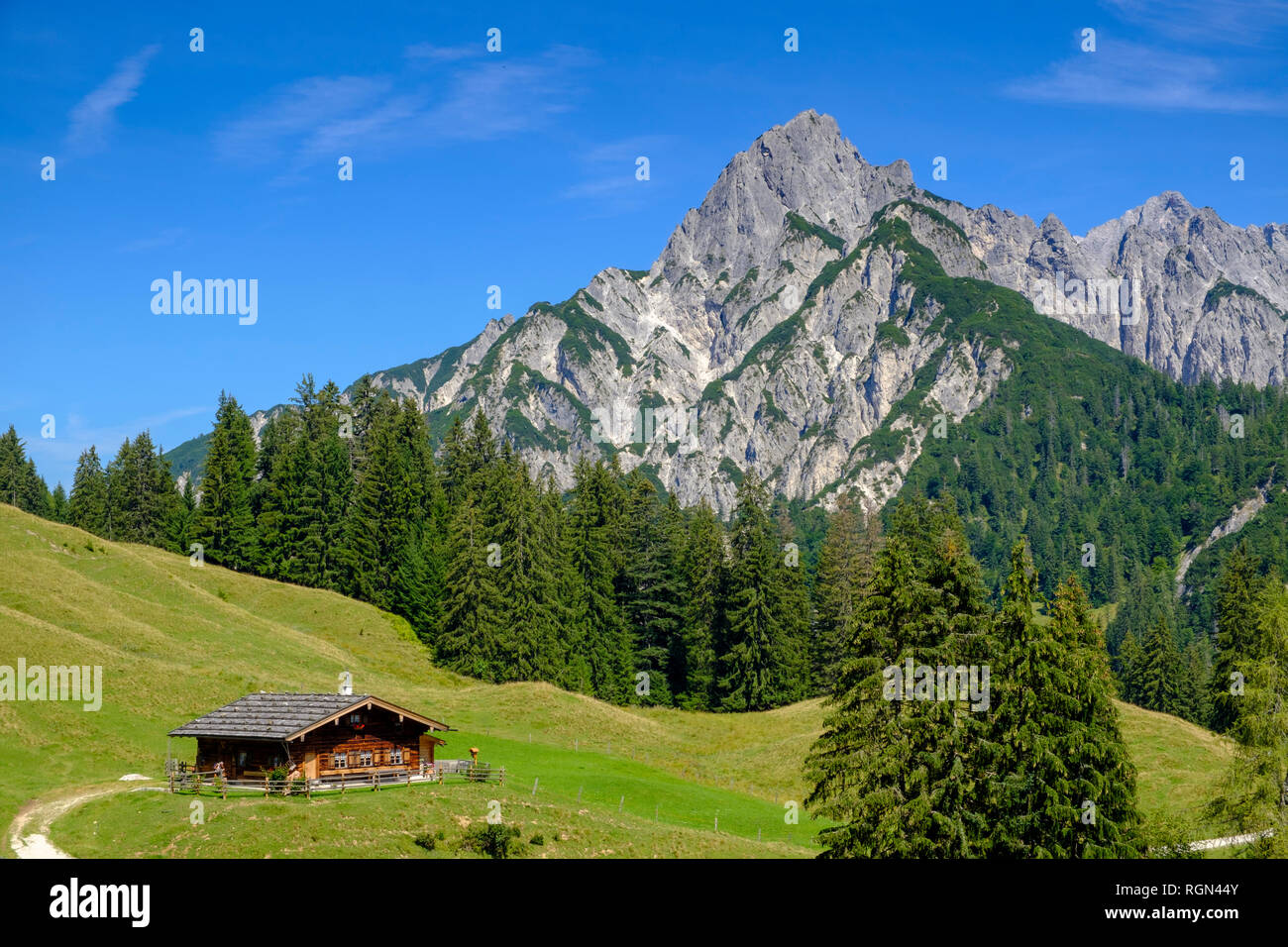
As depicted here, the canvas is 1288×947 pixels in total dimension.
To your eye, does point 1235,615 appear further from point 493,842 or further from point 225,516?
point 225,516

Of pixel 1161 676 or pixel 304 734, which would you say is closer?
pixel 304 734

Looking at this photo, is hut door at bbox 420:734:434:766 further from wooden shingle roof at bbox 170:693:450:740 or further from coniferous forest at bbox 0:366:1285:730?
coniferous forest at bbox 0:366:1285:730

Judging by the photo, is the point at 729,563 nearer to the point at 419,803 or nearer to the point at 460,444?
the point at 460,444

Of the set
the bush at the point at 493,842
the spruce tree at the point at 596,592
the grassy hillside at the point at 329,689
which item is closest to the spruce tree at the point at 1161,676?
the grassy hillside at the point at 329,689

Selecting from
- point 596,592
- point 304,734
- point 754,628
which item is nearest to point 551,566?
point 596,592

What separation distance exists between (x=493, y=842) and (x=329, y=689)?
30.0 m

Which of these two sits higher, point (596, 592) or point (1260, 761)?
point (596, 592)

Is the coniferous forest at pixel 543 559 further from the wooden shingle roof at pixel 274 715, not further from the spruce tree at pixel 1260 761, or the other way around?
the wooden shingle roof at pixel 274 715

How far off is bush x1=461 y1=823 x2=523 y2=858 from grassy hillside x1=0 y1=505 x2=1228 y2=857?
0.97 metres

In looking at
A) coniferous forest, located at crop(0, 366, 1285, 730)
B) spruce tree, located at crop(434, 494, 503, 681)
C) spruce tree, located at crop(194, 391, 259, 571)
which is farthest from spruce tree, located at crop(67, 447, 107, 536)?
spruce tree, located at crop(434, 494, 503, 681)

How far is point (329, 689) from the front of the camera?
64562 mm

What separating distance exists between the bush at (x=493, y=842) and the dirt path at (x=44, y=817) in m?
12.9

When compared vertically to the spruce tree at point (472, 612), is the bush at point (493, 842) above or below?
below

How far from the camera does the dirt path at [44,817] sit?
3359 centimetres
